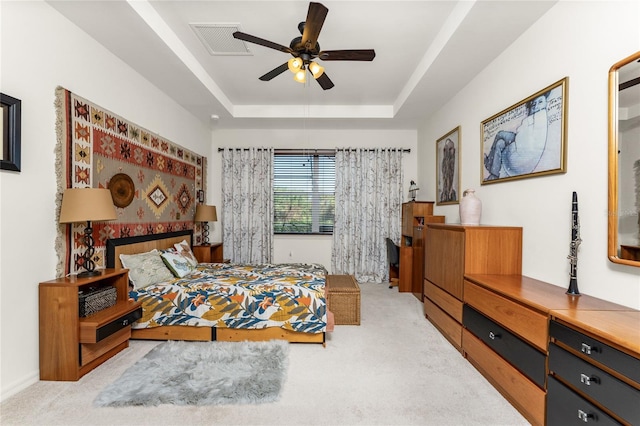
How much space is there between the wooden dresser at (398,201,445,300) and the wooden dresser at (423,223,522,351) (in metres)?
1.40

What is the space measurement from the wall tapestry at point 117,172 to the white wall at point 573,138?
12.3 ft

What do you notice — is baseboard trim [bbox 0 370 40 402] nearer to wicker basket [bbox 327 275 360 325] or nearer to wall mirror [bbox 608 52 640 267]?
wicker basket [bbox 327 275 360 325]

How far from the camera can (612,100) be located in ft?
5.47

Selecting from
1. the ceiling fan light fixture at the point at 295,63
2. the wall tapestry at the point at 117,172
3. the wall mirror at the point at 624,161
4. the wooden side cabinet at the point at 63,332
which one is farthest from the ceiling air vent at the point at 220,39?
the wall mirror at the point at 624,161

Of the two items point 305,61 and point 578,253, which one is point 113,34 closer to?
point 305,61

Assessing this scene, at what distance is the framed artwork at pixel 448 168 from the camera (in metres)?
3.70

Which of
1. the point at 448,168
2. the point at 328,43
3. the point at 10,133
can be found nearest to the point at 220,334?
the point at 10,133

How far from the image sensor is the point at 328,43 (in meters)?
2.90

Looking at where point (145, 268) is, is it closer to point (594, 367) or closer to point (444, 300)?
point (444, 300)

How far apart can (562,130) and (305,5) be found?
2180mm

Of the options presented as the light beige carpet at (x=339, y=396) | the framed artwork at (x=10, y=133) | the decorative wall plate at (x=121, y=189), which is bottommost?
the light beige carpet at (x=339, y=396)

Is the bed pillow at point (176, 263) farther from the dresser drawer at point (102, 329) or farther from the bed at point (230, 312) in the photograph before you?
the dresser drawer at point (102, 329)

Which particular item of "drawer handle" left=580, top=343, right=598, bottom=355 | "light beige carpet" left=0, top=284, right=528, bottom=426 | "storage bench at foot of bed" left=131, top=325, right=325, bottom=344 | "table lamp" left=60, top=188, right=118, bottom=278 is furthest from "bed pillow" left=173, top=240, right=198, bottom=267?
"drawer handle" left=580, top=343, right=598, bottom=355

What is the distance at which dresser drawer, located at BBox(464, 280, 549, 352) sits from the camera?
5.28 feet
